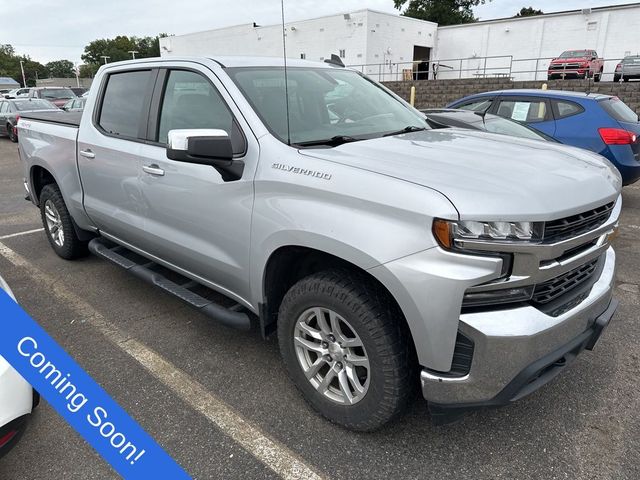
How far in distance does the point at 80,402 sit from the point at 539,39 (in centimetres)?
3768

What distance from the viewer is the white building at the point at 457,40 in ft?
99.8

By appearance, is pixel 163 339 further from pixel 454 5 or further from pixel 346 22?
pixel 454 5

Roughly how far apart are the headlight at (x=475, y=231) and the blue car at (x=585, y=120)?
219 inches

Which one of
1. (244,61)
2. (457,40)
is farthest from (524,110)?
(457,40)

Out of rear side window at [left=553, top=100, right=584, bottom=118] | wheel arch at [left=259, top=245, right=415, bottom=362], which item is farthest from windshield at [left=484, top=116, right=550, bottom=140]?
wheel arch at [left=259, top=245, right=415, bottom=362]

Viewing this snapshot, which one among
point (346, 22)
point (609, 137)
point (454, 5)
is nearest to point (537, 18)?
point (346, 22)

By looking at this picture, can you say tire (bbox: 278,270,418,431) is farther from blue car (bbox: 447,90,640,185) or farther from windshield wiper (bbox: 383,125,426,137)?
blue car (bbox: 447,90,640,185)

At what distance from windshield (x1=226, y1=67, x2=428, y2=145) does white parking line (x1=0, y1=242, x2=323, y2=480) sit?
1.54 metres

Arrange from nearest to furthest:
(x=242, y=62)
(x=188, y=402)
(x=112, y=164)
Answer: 1. (x=188, y=402)
2. (x=242, y=62)
3. (x=112, y=164)

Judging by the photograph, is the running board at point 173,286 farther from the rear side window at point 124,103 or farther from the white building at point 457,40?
the white building at point 457,40

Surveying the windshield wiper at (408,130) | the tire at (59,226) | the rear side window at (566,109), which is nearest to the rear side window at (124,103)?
the tire at (59,226)

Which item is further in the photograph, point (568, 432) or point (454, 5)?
point (454, 5)

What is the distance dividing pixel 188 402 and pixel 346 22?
3373 cm

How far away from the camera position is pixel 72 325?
12.1ft
